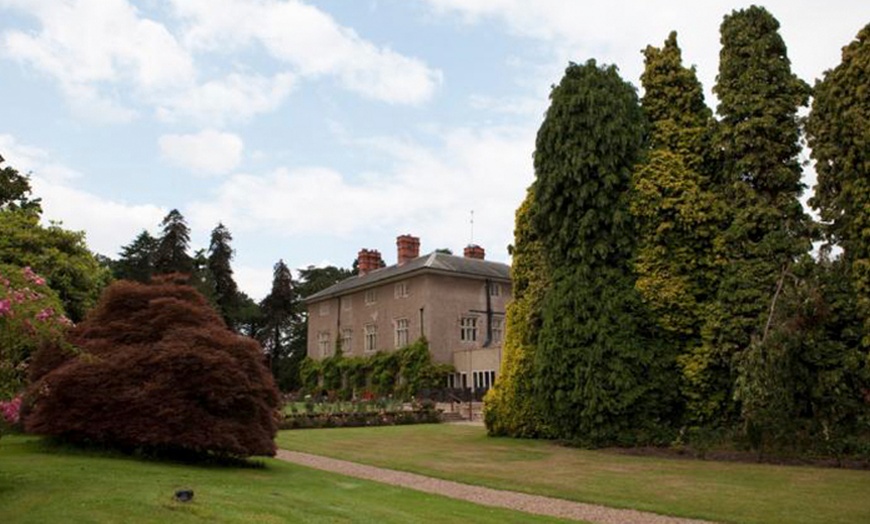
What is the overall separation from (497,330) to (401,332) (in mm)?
6420

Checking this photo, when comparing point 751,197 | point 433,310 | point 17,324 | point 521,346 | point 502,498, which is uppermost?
point 433,310

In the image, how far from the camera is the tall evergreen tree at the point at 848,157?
17359 millimetres

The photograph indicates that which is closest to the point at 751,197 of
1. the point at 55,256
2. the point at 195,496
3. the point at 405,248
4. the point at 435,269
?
the point at 195,496

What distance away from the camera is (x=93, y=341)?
587 inches

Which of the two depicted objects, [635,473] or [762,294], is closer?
[635,473]

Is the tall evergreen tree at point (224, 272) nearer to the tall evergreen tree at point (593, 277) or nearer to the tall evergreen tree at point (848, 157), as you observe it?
the tall evergreen tree at point (593, 277)

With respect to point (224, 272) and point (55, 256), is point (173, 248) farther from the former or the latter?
point (55, 256)

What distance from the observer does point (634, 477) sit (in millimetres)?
14945

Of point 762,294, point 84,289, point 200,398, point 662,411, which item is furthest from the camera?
point 84,289

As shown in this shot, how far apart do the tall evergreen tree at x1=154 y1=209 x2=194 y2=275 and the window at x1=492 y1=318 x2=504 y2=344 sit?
3235 cm

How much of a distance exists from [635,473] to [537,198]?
10160mm

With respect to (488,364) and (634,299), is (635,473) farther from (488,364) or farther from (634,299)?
(488,364)

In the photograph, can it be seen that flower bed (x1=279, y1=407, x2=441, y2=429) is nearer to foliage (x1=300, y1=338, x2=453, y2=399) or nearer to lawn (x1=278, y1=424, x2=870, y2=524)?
lawn (x1=278, y1=424, x2=870, y2=524)

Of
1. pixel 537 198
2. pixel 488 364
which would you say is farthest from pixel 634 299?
pixel 488 364
